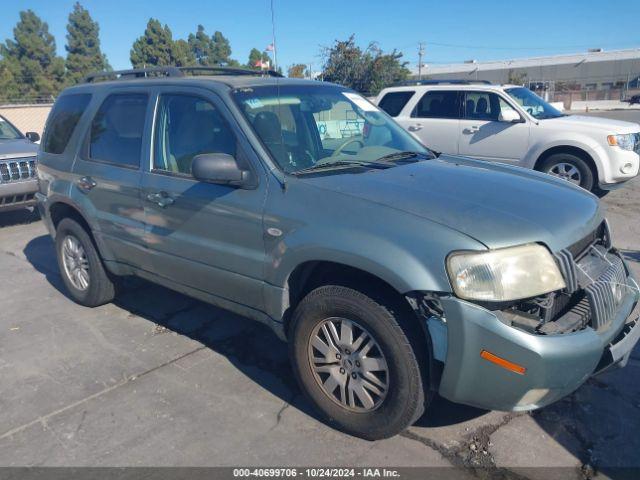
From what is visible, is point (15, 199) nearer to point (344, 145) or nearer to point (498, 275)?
point (344, 145)

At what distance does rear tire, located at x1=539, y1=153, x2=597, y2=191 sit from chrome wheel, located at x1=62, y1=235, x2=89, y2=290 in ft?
21.4

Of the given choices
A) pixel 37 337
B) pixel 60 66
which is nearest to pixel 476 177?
pixel 37 337

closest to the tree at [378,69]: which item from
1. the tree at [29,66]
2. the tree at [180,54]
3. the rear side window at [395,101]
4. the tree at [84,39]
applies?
the rear side window at [395,101]

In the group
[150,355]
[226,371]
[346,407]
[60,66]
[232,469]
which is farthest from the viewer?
[60,66]

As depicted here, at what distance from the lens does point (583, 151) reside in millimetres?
8000

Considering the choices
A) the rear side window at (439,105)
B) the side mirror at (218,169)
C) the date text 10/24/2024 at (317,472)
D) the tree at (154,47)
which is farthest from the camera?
the tree at (154,47)

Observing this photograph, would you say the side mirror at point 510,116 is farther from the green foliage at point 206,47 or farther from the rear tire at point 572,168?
the green foliage at point 206,47

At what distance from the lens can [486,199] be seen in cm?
284

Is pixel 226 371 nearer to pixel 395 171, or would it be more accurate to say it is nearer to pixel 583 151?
pixel 395 171

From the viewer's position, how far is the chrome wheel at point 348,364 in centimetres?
279

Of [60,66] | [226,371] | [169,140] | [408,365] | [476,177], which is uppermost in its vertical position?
[60,66]

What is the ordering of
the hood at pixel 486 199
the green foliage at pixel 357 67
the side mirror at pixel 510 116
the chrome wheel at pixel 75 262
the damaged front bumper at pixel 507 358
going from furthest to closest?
the green foliage at pixel 357 67 < the side mirror at pixel 510 116 < the chrome wheel at pixel 75 262 < the hood at pixel 486 199 < the damaged front bumper at pixel 507 358

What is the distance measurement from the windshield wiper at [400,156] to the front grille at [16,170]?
249 inches

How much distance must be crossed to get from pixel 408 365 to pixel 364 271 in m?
0.51
